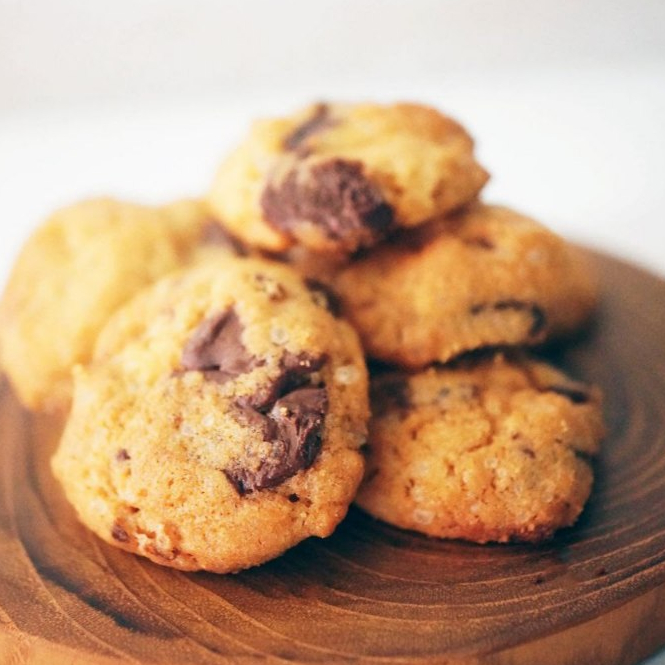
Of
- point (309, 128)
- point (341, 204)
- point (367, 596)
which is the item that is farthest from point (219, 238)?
point (367, 596)

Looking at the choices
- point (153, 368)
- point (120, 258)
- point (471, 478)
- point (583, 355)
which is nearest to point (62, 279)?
point (120, 258)

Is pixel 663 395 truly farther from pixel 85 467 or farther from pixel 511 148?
pixel 511 148

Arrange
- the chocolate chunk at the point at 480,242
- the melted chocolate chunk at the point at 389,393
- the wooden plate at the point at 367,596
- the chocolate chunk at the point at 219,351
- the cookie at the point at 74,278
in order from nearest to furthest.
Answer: the wooden plate at the point at 367,596 → the chocolate chunk at the point at 219,351 → the melted chocolate chunk at the point at 389,393 → the chocolate chunk at the point at 480,242 → the cookie at the point at 74,278

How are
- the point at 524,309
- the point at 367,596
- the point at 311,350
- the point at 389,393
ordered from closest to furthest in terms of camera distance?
the point at 367,596 → the point at 311,350 → the point at 389,393 → the point at 524,309

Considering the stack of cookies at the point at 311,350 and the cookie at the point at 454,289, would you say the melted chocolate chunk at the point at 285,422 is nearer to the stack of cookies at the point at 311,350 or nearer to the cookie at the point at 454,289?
the stack of cookies at the point at 311,350

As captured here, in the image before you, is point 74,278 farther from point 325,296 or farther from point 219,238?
point 325,296

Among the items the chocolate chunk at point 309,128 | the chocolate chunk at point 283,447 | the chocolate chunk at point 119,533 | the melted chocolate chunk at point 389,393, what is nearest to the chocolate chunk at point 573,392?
the melted chocolate chunk at point 389,393
